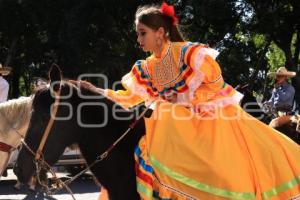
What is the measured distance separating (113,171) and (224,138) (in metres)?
0.83

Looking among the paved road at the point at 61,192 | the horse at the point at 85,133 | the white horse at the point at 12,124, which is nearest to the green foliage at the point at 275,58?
the paved road at the point at 61,192

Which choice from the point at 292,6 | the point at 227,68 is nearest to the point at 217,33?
the point at 227,68

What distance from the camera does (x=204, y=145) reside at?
143 inches

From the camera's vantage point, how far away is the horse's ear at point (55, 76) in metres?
3.57

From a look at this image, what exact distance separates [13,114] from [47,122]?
7.93 feet

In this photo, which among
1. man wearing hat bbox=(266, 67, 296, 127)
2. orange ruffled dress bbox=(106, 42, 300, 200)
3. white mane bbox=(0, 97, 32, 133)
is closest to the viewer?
orange ruffled dress bbox=(106, 42, 300, 200)

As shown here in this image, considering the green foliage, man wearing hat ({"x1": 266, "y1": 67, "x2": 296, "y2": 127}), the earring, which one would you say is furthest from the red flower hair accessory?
the green foliage

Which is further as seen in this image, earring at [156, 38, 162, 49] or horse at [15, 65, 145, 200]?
earring at [156, 38, 162, 49]

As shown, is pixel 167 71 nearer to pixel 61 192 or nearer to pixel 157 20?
pixel 157 20

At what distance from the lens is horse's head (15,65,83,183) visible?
11.7ft

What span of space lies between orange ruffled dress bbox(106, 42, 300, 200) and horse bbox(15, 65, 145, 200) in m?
0.11

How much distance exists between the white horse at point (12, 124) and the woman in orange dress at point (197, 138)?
190cm

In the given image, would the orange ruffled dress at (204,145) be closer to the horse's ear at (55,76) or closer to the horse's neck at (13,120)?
the horse's ear at (55,76)

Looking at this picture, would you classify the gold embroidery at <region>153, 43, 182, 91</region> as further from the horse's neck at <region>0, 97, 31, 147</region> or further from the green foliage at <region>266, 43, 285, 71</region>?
the green foliage at <region>266, 43, 285, 71</region>
